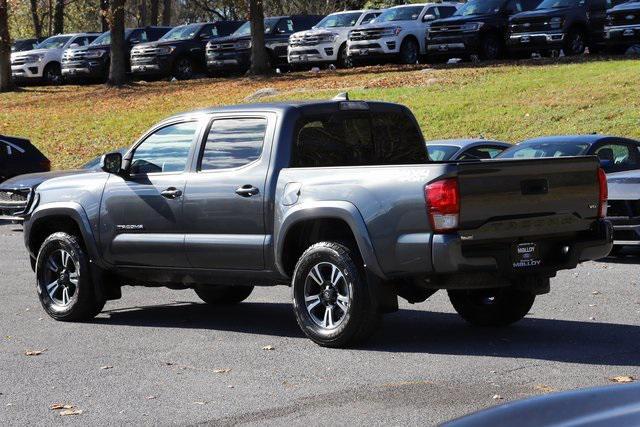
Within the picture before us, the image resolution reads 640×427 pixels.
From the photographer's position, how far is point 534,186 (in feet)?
29.3

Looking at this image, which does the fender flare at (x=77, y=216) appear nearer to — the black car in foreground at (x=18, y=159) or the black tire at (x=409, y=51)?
the black car in foreground at (x=18, y=159)

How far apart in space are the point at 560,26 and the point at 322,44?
27.0 feet

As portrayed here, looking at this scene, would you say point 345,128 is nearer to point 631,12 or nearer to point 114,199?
point 114,199

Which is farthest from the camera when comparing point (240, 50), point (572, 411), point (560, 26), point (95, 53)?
point (95, 53)

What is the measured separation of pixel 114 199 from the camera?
35.1 ft

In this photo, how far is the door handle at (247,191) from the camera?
31.9 ft

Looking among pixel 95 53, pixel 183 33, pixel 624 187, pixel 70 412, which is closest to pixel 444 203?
pixel 70 412

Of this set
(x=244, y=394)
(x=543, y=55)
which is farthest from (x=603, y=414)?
(x=543, y=55)

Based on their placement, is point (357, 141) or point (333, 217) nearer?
point (333, 217)

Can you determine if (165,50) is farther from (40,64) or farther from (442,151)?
(442,151)

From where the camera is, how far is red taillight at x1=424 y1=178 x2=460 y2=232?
335 inches

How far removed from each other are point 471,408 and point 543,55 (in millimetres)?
27920

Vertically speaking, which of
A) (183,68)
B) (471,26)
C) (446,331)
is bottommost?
(183,68)

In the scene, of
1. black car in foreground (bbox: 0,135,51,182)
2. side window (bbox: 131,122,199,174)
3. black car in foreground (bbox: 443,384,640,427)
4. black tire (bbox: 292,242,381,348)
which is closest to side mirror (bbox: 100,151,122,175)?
side window (bbox: 131,122,199,174)
